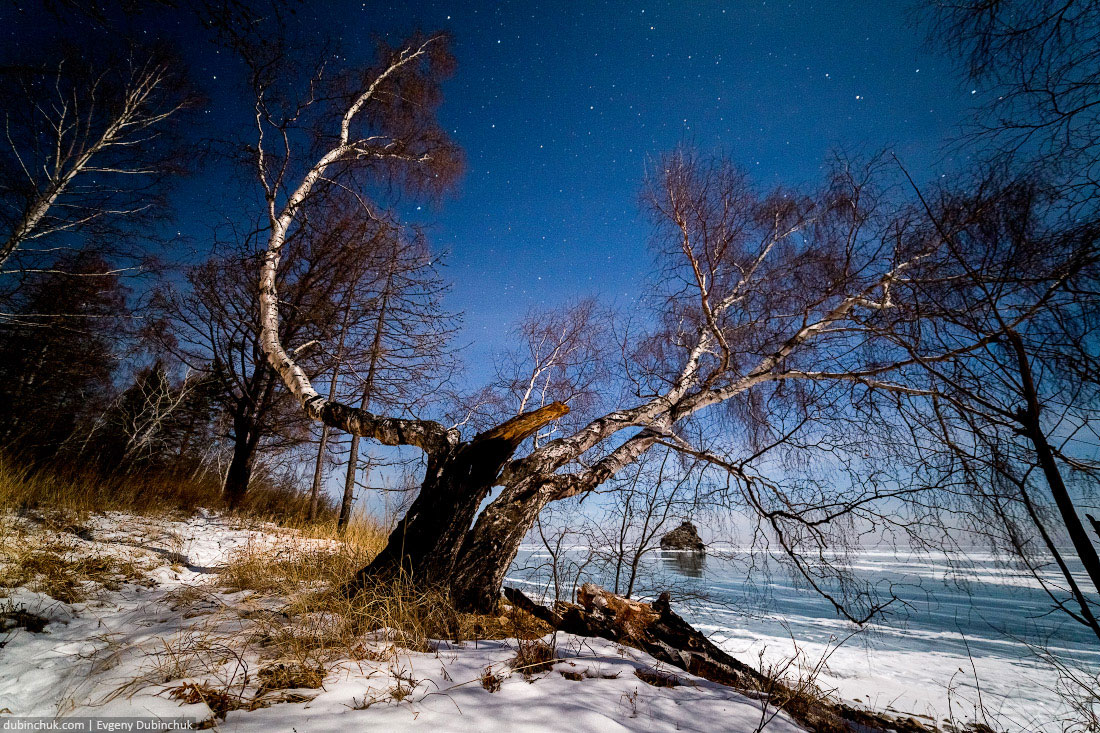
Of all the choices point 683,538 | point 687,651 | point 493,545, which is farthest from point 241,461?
point 687,651

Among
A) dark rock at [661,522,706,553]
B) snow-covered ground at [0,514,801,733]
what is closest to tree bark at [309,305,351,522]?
snow-covered ground at [0,514,801,733]

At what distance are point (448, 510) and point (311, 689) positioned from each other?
4.98 ft

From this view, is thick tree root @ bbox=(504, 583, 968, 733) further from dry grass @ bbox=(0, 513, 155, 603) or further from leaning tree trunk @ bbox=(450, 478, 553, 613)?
dry grass @ bbox=(0, 513, 155, 603)

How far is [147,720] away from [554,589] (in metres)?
3.30

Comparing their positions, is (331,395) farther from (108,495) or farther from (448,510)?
(448,510)

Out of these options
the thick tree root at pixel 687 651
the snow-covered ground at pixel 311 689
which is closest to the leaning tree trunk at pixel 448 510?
the snow-covered ground at pixel 311 689

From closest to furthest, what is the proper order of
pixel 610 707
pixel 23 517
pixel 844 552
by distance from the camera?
pixel 610 707
pixel 844 552
pixel 23 517

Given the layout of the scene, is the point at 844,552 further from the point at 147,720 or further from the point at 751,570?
the point at 147,720

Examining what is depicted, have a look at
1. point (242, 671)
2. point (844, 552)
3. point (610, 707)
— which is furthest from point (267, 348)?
point (844, 552)

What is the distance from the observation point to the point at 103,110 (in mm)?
6035

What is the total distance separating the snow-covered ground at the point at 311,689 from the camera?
1.37 metres

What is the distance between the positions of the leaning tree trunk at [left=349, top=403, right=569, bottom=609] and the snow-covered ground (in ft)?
1.87

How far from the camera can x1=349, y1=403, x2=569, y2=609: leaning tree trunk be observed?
2.82 m

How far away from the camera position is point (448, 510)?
9.95ft
